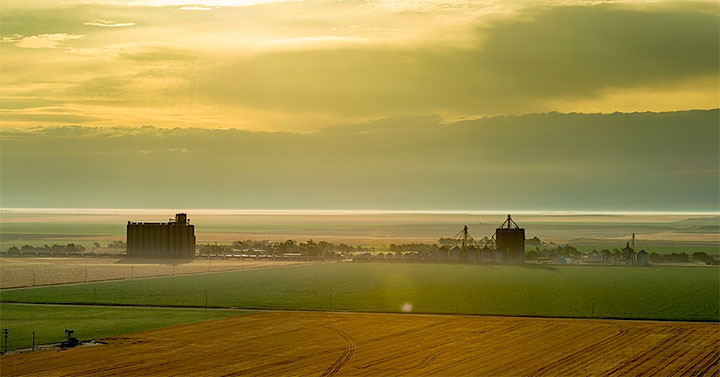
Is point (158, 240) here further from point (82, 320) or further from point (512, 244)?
point (82, 320)

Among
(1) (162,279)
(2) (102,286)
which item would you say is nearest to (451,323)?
(2) (102,286)

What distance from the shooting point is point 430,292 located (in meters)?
107

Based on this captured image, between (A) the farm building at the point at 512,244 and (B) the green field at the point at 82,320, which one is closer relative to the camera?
(B) the green field at the point at 82,320

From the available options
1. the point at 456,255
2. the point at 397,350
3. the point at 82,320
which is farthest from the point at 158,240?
the point at 397,350

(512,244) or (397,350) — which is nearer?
(397,350)

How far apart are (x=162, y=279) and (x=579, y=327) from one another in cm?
6701

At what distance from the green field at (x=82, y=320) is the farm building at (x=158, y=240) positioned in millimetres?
96270

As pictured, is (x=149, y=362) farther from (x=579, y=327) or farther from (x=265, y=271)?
(x=265, y=271)

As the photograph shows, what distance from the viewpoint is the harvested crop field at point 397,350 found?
53438mm

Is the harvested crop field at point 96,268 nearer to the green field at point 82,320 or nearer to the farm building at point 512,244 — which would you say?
the green field at point 82,320

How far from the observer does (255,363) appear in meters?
55.3

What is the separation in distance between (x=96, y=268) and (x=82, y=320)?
74.9 metres

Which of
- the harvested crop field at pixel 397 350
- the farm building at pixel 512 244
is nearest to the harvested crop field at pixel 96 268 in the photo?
the farm building at pixel 512 244

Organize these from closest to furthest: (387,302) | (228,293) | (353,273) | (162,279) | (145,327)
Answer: (145,327)
(387,302)
(228,293)
(162,279)
(353,273)
